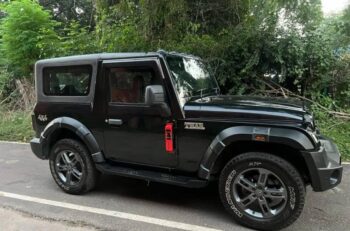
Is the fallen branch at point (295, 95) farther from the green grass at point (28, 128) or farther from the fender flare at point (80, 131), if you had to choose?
the fender flare at point (80, 131)

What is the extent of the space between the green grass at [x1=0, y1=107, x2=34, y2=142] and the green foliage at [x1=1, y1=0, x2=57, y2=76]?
187 centimetres

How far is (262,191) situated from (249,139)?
1.87ft

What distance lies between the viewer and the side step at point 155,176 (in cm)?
396

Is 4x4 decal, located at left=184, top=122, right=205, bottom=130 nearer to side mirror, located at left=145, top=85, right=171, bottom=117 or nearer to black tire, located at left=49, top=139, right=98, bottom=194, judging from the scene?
side mirror, located at left=145, top=85, right=171, bottom=117

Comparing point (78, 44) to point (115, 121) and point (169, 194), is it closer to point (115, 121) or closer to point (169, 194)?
point (115, 121)

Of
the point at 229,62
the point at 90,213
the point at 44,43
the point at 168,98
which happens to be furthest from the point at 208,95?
the point at 44,43

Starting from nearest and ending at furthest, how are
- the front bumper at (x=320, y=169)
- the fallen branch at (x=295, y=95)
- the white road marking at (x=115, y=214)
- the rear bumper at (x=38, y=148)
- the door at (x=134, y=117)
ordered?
1. the front bumper at (x=320, y=169)
2. the white road marking at (x=115, y=214)
3. the door at (x=134, y=117)
4. the rear bumper at (x=38, y=148)
5. the fallen branch at (x=295, y=95)

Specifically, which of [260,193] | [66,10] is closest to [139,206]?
[260,193]

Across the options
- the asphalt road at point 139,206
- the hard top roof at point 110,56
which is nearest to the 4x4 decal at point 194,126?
the hard top roof at point 110,56

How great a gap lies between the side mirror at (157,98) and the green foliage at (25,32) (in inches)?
324

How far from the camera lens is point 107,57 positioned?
14.5 feet

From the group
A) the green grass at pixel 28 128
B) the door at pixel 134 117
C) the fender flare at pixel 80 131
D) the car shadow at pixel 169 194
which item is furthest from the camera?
the green grass at pixel 28 128

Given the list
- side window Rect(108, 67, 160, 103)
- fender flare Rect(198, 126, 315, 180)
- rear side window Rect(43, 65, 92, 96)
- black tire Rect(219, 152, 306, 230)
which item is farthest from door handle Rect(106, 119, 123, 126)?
black tire Rect(219, 152, 306, 230)

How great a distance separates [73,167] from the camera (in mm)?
4832
